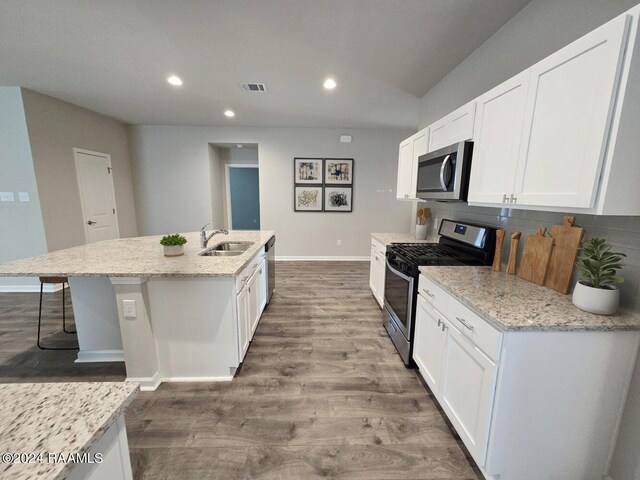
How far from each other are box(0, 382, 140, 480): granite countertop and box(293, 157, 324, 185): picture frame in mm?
4938

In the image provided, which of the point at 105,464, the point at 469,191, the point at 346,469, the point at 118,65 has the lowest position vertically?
the point at 346,469

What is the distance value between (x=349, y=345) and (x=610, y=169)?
217 centimetres

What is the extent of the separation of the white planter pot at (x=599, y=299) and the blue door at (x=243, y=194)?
6.82m

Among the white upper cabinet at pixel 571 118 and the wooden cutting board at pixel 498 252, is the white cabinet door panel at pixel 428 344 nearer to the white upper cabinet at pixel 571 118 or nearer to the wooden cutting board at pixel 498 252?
the wooden cutting board at pixel 498 252

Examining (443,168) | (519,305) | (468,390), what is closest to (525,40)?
(443,168)

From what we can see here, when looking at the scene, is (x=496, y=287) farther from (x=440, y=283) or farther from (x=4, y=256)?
(x=4, y=256)

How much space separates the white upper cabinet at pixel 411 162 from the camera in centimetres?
279

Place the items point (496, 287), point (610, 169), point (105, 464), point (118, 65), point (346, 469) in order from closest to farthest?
point (105, 464)
point (610, 169)
point (346, 469)
point (496, 287)
point (118, 65)

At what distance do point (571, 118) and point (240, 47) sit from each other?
253 cm

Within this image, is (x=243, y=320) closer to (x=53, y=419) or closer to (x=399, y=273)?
(x=399, y=273)

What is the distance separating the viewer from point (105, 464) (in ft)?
2.07

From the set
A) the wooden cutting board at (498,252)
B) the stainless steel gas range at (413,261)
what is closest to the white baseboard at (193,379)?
the stainless steel gas range at (413,261)

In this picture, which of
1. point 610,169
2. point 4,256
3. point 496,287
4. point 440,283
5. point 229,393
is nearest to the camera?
point 610,169

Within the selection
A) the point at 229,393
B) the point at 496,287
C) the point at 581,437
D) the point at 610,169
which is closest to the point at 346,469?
the point at 229,393
